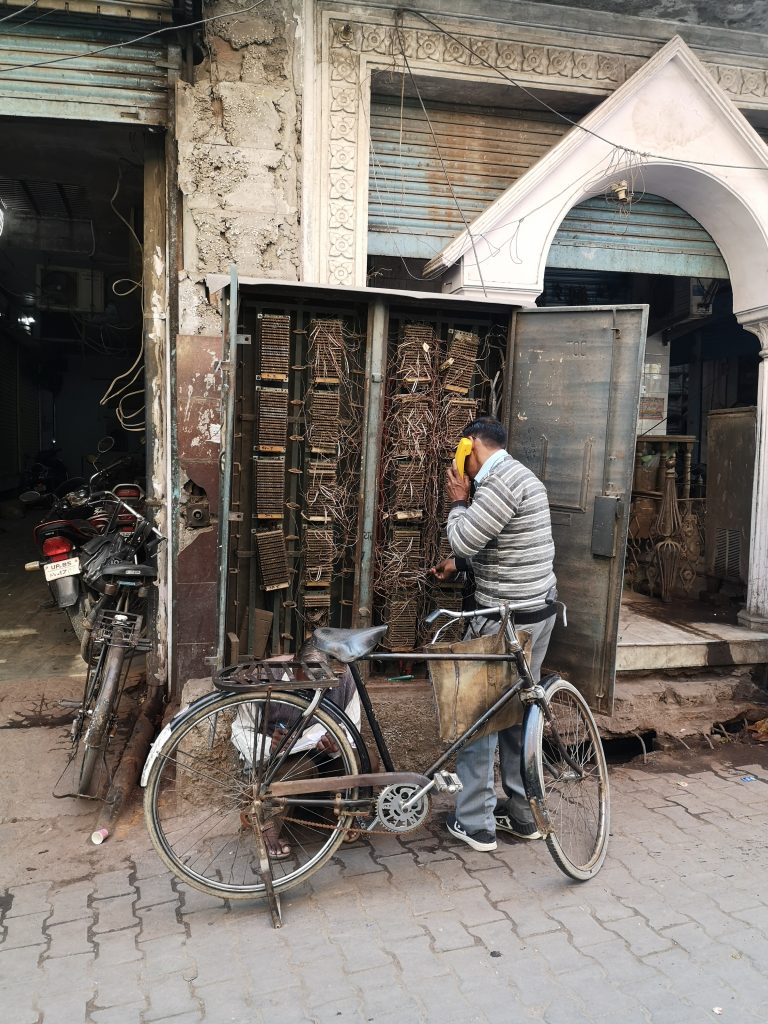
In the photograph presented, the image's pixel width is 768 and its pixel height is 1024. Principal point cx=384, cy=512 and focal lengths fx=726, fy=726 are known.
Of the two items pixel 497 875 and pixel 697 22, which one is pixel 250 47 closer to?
pixel 697 22

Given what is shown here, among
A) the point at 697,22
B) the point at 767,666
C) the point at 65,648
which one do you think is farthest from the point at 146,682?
the point at 697,22

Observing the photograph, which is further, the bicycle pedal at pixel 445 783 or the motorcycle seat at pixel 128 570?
the motorcycle seat at pixel 128 570

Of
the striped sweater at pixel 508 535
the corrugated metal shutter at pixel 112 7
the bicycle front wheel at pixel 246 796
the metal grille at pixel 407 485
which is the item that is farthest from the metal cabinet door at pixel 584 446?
the corrugated metal shutter at pixel 112 7

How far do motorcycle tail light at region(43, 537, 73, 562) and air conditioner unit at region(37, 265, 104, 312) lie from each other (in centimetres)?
641

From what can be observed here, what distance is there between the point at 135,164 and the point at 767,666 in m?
6.28

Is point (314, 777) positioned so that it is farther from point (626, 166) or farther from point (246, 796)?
point (626, 166)

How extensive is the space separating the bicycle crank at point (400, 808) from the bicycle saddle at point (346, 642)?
23.3 inches

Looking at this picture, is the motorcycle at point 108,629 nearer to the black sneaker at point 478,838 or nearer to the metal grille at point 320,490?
the metal grille at point 320,490

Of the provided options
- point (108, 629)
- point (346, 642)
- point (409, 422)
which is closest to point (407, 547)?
point (409, 422)

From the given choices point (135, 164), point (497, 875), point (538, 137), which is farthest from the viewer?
point (135, 164)

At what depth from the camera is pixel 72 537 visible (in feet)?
16.4

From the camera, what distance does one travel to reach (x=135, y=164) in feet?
18.7

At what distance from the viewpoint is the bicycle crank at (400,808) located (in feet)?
10.1

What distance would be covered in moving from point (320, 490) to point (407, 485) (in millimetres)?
545
